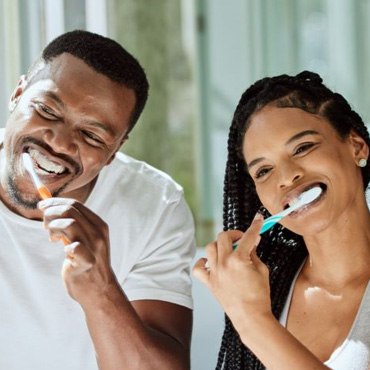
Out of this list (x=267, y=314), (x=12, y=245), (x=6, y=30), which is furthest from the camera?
(x=6, y=30)

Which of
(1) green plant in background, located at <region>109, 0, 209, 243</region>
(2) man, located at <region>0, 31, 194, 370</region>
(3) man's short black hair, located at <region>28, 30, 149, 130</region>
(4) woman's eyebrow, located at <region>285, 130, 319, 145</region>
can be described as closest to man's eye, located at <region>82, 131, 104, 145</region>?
(2) man, located at <region>0, 31, 194, 370</region>

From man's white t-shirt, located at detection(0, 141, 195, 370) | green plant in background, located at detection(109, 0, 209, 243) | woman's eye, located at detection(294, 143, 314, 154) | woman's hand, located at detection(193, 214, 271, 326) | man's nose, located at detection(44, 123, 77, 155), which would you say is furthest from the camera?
green plant in background, located at detection(109, 0, 209, 243)

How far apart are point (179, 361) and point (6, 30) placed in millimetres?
1108

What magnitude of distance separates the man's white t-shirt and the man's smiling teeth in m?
0.16

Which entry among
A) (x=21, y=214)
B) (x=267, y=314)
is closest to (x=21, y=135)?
(x=21, y=214)

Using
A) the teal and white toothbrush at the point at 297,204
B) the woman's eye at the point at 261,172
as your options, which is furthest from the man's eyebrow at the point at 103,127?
the teal and white toothbrush at the point at 297,204

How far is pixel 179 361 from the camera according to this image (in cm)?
165

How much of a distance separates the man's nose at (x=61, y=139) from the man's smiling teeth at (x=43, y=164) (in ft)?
0.09

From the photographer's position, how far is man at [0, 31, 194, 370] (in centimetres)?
166

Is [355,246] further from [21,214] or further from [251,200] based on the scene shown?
[21,214]

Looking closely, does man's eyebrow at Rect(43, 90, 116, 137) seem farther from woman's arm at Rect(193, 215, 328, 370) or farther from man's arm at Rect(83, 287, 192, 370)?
woman's arm at Rect(193, 215, 328, 370)

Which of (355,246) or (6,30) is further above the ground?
(6,30)

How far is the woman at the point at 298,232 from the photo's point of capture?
128 cm

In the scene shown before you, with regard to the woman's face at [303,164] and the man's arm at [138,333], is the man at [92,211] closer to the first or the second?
the man's arm at [138,333]
